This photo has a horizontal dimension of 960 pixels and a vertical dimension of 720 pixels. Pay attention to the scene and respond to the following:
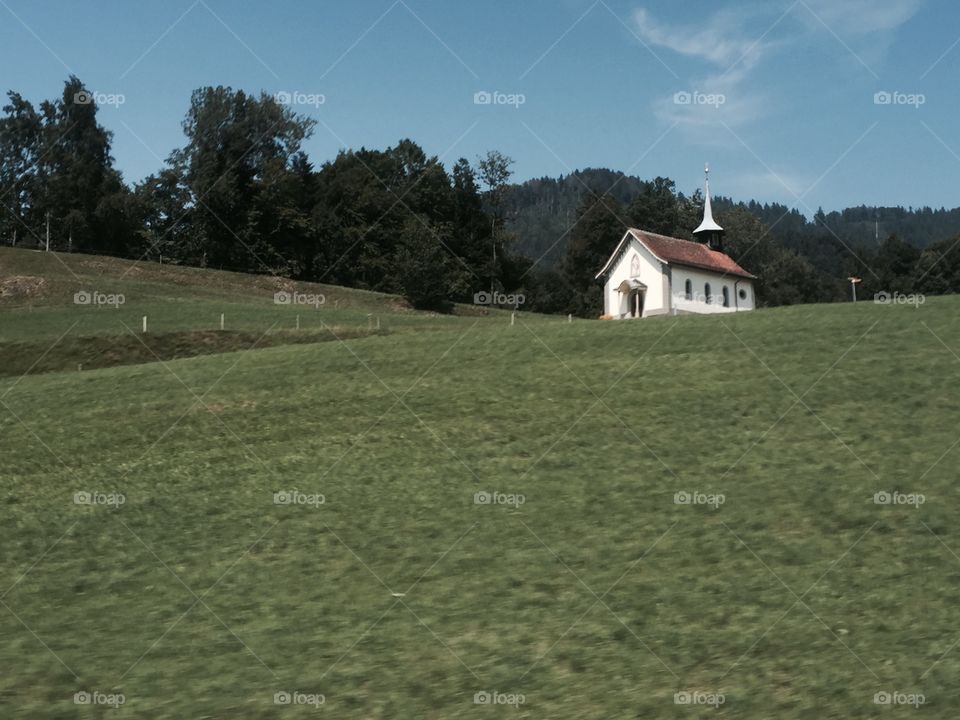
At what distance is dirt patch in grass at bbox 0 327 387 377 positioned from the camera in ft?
144

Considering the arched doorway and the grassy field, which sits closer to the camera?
the grassy field

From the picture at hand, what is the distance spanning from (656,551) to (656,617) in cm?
244

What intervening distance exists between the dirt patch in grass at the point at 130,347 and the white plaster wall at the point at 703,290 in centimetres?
3021

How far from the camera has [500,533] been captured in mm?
16234

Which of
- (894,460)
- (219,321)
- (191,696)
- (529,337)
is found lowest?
(191,696)

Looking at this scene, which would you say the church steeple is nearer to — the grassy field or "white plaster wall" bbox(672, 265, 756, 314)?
"white plaster wall" bbox(672, 265, 756, 314)

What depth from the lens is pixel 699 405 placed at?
947 inches

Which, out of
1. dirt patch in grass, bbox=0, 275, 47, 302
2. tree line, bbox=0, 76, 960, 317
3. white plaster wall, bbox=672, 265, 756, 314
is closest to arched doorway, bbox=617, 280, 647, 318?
white plaster wall, bbox=672, 265, 756, 314

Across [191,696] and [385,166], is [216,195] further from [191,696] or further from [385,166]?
[191,696]

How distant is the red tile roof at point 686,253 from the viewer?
75188 millimetres

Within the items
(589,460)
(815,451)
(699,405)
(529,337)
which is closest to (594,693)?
(589,460)

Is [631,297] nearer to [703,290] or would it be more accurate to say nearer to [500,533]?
[703,290]

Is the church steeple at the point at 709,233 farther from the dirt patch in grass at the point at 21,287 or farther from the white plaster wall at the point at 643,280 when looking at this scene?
the dirt patch in grass at the point at 21,287

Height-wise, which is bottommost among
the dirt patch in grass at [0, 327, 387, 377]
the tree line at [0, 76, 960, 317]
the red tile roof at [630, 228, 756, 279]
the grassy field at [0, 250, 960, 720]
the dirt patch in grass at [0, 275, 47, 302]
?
the grassy field at [0, 250, 960, 720]
